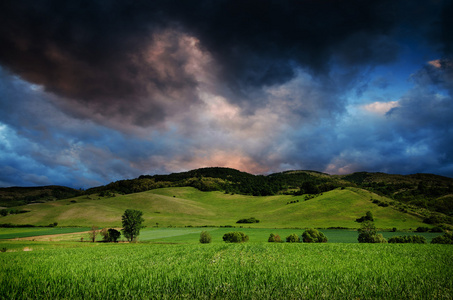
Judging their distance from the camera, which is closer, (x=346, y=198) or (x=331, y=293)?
(x=331, y=293)

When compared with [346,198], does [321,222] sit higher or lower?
lower

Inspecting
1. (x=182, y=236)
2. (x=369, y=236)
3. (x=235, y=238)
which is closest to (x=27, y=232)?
(x=182, y=236)

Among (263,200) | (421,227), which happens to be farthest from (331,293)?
(263,200)

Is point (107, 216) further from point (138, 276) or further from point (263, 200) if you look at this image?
point (138, 276)

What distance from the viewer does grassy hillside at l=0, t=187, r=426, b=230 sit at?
107 m

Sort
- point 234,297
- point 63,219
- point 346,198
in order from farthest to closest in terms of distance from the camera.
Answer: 1. point 346,198
2. point 63,219
3. point 234,297

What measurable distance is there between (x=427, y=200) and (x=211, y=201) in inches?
5575

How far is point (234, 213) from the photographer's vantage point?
15375 cm

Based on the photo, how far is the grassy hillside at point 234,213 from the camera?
10700 cm

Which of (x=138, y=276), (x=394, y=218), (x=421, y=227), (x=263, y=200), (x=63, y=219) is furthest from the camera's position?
(x=263, y=200)

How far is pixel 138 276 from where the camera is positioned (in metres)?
10.2

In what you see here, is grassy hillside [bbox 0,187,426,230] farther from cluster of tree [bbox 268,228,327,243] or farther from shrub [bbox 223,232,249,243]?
shrub [bbox 223,232,249,243]

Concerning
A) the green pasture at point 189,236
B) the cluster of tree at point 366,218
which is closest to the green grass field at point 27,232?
the green pasture at point 189,236

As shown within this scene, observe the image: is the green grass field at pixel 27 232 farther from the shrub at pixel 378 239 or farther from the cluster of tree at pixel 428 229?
the cluster of tree at pixel 428 229
